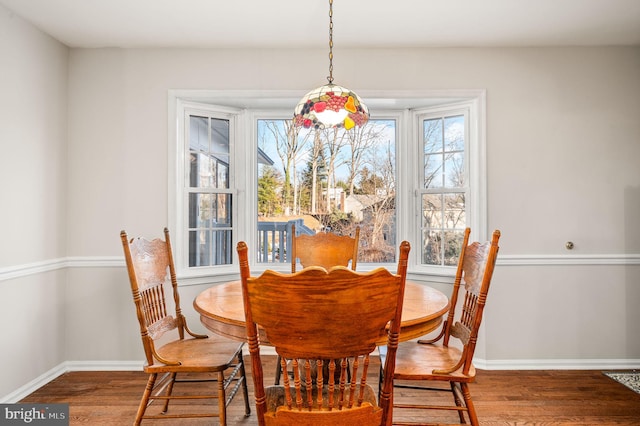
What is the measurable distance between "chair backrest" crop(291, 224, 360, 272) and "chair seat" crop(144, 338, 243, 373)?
0.76m

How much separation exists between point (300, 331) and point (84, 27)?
9.20 feet

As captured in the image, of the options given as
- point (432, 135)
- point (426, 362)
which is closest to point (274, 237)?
point (432, 135)

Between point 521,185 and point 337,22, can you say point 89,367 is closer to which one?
point 337,22

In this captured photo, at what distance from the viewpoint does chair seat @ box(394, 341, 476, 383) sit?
174 centimetres

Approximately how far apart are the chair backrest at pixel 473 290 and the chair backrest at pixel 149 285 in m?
1.39

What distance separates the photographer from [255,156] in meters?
3.40

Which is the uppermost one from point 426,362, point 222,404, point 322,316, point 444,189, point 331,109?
point 331,109

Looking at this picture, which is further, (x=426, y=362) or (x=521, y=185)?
(x=521, y=185)

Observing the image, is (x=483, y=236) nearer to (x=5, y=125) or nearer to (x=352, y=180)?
(x=352, y=180)

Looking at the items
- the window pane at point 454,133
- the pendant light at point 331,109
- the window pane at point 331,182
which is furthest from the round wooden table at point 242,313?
the window pane at point 454,133

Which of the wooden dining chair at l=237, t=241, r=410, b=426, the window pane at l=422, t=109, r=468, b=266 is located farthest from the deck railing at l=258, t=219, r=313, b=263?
the wooden dining chair at l=237, t=241, r=410, b=426

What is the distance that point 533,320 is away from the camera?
9.86 feet

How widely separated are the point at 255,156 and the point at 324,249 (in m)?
1.23

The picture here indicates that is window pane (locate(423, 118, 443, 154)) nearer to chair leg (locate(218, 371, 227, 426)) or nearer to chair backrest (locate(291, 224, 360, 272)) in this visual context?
chair backrest (locate(291, 224, 360, 272))
